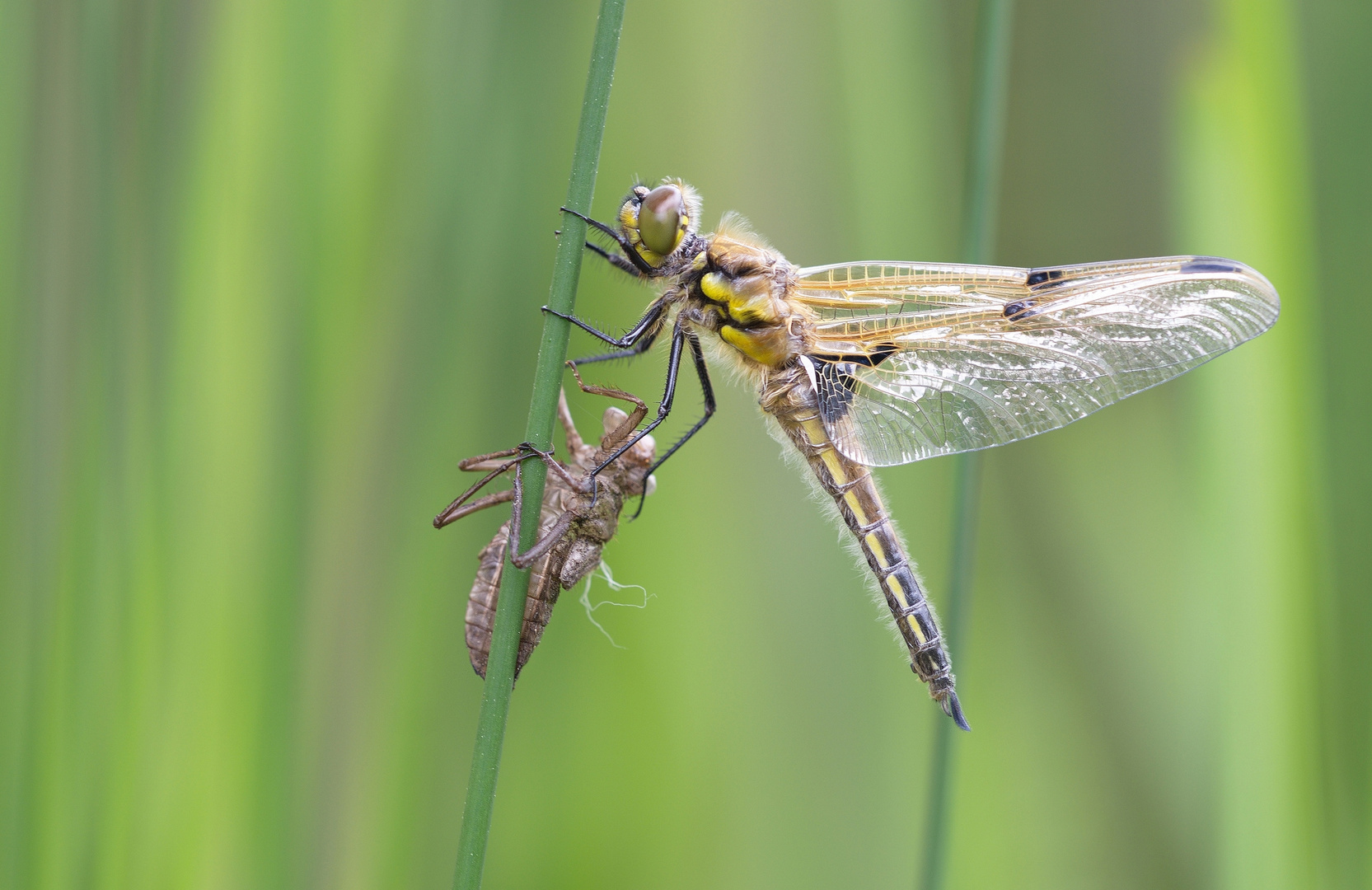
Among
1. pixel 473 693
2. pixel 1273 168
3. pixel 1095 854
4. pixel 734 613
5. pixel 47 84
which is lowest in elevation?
pixel 1095 854

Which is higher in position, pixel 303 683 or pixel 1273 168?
pixel 1273 168

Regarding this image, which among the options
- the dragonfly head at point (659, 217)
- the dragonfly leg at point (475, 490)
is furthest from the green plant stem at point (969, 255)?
the dragonfly leg at point (475, 490)

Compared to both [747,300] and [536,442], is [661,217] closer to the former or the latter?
[747,300]

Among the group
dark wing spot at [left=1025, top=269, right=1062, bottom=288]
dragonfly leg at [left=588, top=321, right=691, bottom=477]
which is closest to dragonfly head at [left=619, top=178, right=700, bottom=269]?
dragonfly leg at [left=588, top=321, right=691, bottom=477]

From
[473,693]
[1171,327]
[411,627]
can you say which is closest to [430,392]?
[411,627]

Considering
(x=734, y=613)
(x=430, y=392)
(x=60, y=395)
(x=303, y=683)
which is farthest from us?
(x=734, y=613)

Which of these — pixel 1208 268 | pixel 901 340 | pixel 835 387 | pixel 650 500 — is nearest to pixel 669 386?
pixel 650 500

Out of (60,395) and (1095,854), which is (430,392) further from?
(1095,854)

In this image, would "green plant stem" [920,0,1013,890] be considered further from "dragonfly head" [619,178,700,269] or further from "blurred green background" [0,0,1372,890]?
"dragonfly head" [619,178,700,269]
